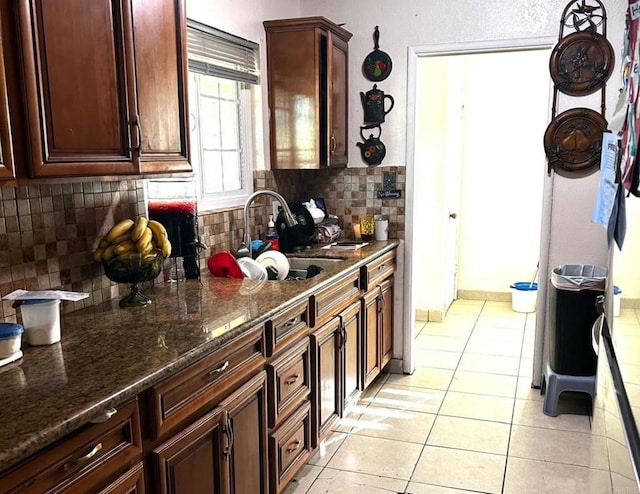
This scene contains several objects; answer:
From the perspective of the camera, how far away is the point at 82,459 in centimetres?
122

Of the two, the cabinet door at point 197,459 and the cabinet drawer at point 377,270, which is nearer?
the cabinet door at point 197,459

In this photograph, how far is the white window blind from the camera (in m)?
2.67

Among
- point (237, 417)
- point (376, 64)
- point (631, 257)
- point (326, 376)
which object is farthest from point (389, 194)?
point (631, 257)

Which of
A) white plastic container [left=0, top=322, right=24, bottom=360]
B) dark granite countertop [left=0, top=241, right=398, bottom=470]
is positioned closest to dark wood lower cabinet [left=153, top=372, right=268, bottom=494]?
dark granite countertop [left=0, top=241, right=398, bottom=470]

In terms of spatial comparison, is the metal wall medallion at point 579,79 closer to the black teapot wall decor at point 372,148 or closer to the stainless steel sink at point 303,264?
the black teapot wall decor at point 372,148

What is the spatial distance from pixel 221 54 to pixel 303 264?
1169mm

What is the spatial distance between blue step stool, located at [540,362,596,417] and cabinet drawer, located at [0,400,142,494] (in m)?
2.50

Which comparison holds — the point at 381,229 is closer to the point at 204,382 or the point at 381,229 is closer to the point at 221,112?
the point at 221,112

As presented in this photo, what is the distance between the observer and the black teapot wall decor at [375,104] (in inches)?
144

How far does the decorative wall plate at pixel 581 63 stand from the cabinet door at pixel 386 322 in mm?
1543

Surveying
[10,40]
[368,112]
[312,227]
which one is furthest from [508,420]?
[10,40]

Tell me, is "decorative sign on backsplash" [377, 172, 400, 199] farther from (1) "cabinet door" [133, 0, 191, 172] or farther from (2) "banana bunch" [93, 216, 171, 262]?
(2) "banana bunch" [93, 216, 171, 262]

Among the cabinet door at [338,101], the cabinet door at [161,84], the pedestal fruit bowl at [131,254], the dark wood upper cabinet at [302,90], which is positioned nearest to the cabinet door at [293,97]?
the dark wood upper cabinet at [302,90]

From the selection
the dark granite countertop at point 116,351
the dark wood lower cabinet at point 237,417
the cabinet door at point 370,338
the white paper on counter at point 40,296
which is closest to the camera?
the dark granite countertop at point 116,351
